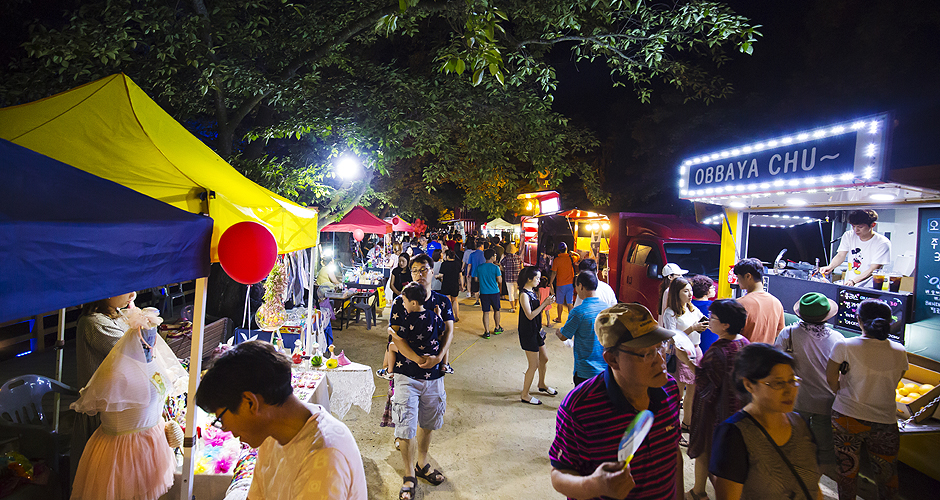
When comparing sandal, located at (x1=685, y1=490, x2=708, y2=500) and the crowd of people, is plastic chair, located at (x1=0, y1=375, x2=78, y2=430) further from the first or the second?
sandal, located at (x1=685, y1=490, x2=708, y2=500)

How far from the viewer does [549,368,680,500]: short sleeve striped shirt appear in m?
1.83

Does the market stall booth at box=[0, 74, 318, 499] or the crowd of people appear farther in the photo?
the market stall booth at box=[0, 74, 318, 499]

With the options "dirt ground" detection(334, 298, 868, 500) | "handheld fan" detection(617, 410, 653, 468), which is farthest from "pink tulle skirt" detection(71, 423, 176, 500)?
"handheld fan" detection(617, 410, 653, 468)

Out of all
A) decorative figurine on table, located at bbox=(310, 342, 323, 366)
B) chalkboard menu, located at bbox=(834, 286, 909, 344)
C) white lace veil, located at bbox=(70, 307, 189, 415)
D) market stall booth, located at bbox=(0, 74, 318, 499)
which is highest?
market stall booth, located at bbox=(0, 74, 318, 499)

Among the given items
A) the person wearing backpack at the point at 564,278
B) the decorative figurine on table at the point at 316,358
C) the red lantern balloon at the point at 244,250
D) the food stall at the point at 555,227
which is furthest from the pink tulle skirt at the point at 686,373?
the food stall at the point at 555,227

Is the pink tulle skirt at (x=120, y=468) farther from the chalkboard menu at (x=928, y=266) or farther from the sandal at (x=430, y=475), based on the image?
the chalkboard menu at (x=928, y=266)

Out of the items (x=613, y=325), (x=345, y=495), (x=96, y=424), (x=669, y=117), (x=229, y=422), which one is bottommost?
(x=96, y=424)

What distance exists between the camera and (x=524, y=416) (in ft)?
18.5

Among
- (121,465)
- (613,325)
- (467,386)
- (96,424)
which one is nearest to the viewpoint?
(613,325)

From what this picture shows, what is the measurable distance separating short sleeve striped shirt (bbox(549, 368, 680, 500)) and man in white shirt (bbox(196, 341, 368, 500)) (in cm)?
89

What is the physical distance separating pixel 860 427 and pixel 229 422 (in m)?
4.67

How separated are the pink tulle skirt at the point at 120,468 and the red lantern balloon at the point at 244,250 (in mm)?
1404

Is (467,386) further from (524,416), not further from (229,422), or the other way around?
(229,422)

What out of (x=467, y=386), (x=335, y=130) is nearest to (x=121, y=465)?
(x=467, y=386)
